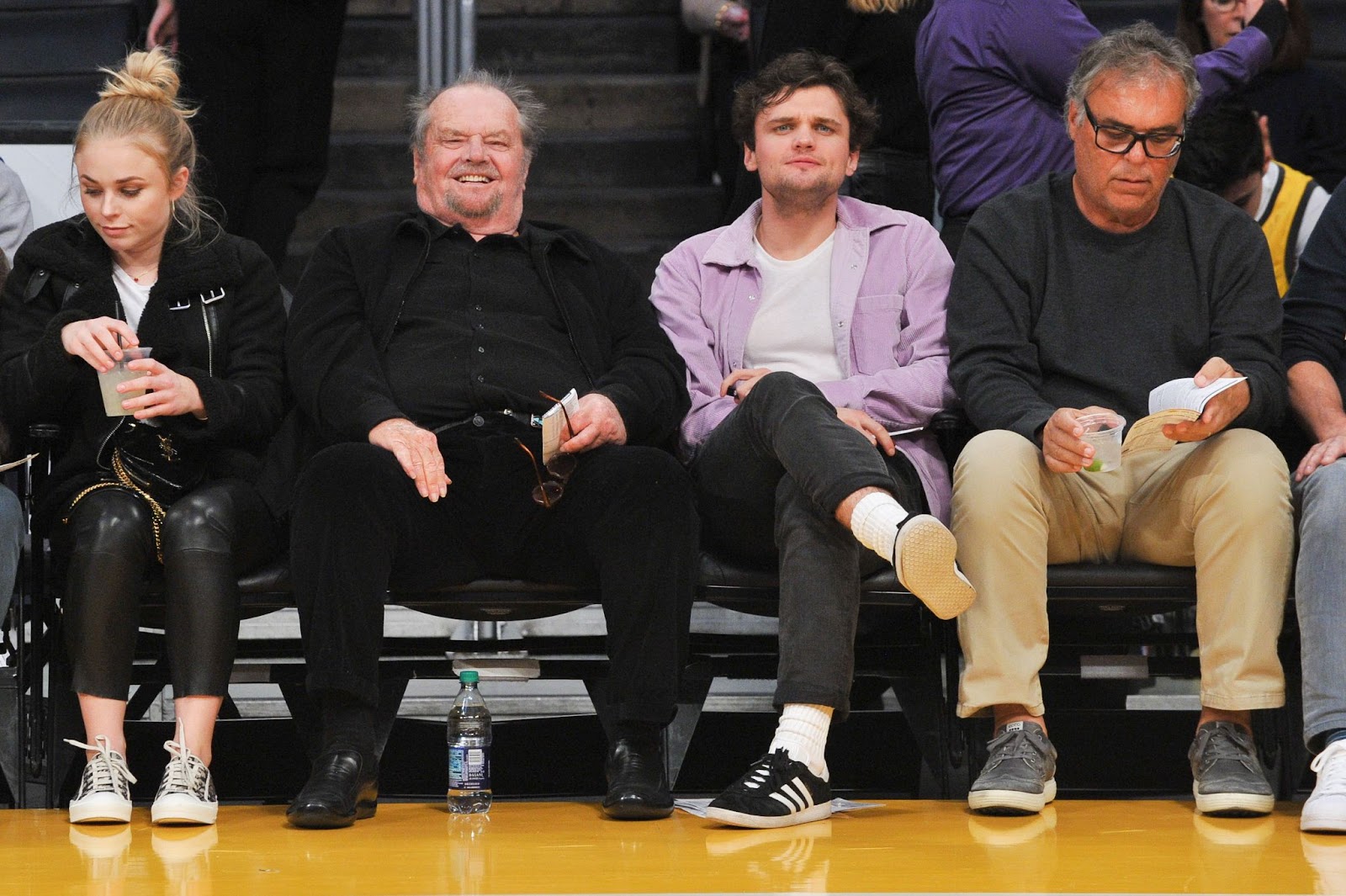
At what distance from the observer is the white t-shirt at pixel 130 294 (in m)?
3.27

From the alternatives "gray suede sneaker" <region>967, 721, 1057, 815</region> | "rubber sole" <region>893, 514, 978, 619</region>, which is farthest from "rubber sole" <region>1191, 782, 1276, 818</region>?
"rubber sole" <region>893, 514, 978, 619</region>

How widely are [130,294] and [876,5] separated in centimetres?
183

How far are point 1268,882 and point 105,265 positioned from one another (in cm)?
223

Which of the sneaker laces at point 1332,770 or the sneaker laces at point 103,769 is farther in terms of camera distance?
the sneaker laces at point 103,769

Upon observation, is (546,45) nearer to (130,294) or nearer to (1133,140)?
(130,294)

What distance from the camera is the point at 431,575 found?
3.04 metres

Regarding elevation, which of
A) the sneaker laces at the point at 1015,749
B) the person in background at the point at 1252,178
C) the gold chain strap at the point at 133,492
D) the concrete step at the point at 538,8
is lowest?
the sneaker laces at the point at 1015,749

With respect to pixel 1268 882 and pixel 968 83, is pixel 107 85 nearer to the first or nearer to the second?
pixel 968 83

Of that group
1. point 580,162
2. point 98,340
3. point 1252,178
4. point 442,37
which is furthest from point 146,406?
point 580,162

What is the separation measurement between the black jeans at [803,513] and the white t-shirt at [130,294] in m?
1.11

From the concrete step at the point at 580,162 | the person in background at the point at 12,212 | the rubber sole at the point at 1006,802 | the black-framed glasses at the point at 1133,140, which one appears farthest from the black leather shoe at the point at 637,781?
the concrete step at the point at 580,162

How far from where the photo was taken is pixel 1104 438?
292 centimetres

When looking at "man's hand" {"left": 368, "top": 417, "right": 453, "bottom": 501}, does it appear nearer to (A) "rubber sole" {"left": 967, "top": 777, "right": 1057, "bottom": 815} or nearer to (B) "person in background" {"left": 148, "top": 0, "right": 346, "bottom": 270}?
(A) "rubber sole" {"left": 967, "top": 777, "right": 1057, "bottom": 815}

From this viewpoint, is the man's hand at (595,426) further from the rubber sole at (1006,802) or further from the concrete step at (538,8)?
the concrete step at (538,8)
